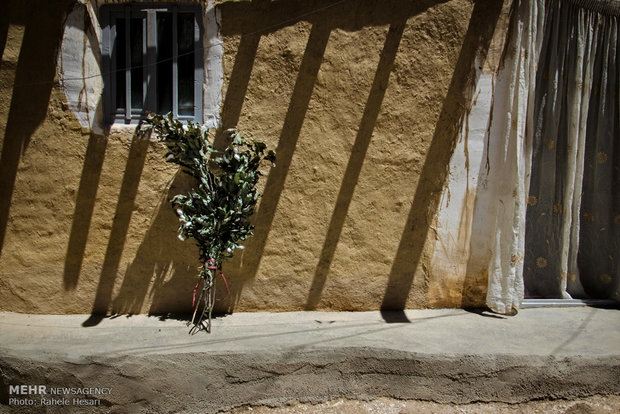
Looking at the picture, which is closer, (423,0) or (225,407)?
(225,407)

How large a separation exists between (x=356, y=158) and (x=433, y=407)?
1876mm

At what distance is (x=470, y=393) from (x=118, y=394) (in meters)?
2.24

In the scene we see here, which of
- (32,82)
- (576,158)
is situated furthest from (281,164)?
(576,158)

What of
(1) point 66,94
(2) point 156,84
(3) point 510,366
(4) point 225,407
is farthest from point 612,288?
(1) point 66,94

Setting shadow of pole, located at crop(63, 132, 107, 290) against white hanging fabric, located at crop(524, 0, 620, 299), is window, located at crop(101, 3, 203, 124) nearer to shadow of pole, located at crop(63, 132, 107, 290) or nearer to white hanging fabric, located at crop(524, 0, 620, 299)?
shadow of pole, located at crop(63, 132, 107, 290)

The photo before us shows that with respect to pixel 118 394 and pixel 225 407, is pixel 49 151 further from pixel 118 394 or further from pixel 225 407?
pixel 225 407

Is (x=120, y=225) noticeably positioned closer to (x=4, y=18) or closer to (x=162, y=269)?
(x=162, y=269)

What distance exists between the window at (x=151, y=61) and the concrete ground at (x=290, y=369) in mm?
1739

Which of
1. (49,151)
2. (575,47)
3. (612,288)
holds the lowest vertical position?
(612,288)

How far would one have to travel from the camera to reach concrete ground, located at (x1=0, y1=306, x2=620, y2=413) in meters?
2.58

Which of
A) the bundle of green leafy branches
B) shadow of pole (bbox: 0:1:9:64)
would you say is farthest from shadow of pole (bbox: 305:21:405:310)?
shadow of pole (bbox: 0:1:9:64)

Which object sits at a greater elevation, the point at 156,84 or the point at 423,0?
the point at 423,0

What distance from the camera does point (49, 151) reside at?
3.24 m

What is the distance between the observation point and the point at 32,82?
3.23 metres
